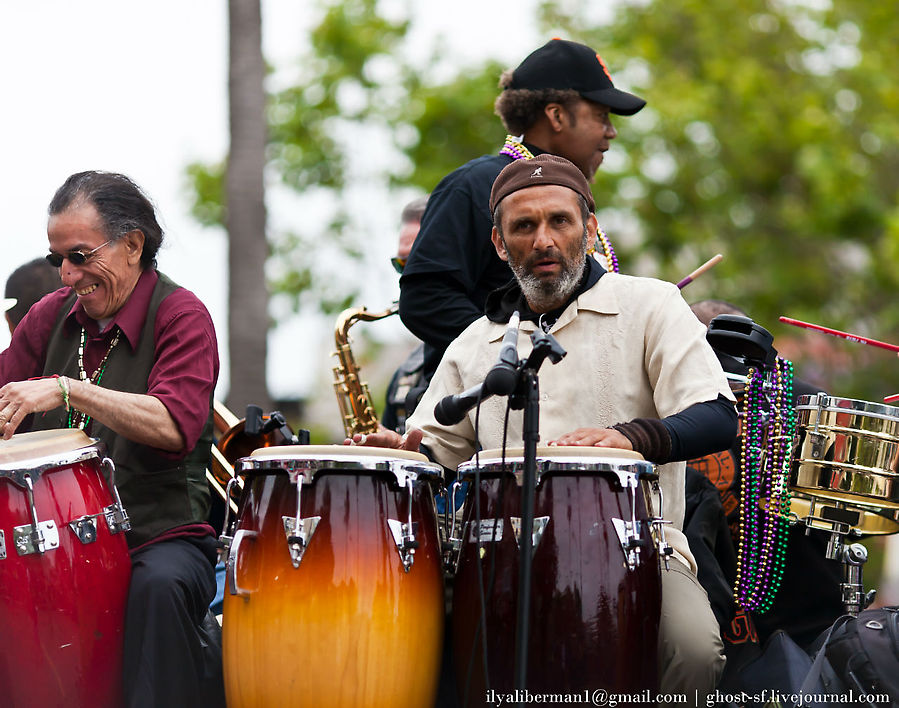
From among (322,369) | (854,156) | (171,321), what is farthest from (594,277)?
(322,369)

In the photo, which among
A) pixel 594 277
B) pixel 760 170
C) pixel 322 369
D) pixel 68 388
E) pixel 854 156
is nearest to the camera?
pixel 68 388

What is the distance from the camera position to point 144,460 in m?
4.11

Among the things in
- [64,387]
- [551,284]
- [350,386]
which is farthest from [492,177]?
[350,386]

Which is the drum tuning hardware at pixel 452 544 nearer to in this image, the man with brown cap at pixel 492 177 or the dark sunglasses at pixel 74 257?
the man with brown cap at pixel 492 177

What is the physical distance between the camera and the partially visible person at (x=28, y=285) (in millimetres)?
5879

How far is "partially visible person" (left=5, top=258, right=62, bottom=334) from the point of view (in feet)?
19.3

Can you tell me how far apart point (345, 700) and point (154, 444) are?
114 cm

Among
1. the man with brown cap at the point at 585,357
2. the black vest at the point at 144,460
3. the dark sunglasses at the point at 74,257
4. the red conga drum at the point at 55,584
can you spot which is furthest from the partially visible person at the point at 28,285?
the man with brown cap at the point at 585,357

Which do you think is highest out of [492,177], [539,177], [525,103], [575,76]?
[575,76]

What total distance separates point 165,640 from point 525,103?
2667mm

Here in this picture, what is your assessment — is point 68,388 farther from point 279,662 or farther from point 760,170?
point 760,170

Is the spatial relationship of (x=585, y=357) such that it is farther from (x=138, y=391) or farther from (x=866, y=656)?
(x=138, y=391)

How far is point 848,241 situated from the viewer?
17.5 m

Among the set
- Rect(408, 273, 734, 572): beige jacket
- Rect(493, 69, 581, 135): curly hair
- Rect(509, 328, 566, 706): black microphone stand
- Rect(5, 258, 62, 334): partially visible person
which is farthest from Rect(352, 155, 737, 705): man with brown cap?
Rect(5, 258, 62, 334): partially visible person
